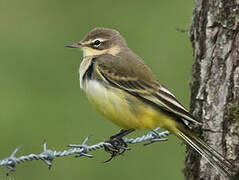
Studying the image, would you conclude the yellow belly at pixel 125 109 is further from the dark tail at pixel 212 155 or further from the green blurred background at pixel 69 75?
the green blurred background at pixel 69 75

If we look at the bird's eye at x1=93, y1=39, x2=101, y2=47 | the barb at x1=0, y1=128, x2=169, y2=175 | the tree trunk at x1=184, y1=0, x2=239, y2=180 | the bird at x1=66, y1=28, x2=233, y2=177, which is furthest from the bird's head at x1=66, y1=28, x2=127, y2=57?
the tree trunk at x1=184, y1=0, x2=239, y2=180

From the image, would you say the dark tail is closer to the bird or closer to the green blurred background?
the bird

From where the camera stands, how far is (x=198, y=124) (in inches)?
315

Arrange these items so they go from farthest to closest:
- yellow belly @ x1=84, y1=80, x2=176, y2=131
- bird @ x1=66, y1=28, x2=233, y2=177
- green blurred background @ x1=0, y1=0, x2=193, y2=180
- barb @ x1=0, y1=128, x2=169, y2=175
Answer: green blurred background @ x1=0, y1=0, x2=193, y2=180 < yellow belly @ x1=84, y1=80, x2=176, y2=131 < bird @ x1=66, y1=28, x2=233, y2=177 < barb @ x1=0, y1=128, x2=169, y2=175

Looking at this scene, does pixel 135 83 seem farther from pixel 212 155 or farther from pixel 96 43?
pixel 212 155

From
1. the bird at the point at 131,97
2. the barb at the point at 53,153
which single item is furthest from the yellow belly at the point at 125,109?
the barb at the point at 53,153

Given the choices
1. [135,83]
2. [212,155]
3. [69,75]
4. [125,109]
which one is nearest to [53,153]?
[125,109]

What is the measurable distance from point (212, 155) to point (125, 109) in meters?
1.17

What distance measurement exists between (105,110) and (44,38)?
6986 mm

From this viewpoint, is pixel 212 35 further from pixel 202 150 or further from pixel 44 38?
pixel 44 38

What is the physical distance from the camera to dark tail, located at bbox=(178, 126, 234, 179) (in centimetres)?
774

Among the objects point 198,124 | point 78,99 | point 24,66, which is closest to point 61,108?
point 78,99

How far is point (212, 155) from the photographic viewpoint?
777 centimetres

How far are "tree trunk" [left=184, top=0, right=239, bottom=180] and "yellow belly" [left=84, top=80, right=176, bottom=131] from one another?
0.48m
